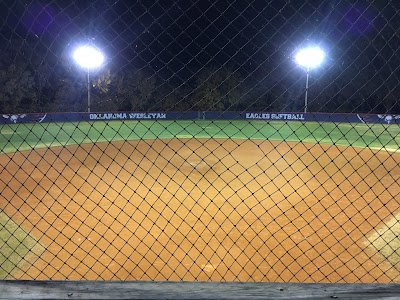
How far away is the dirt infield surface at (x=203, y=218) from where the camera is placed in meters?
6.86

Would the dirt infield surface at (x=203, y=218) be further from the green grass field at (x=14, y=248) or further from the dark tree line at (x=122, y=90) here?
the dark tree line at (x=122, y=90)

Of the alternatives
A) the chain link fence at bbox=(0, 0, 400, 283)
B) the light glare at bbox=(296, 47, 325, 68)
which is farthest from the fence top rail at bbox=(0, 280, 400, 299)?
the light glare at bbox=(296, 47, 325, 68)

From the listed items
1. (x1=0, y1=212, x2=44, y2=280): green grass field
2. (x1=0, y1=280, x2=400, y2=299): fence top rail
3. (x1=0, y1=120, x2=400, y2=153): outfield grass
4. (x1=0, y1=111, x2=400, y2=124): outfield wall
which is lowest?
(x1=0, y1=280, x2=400, y2=299): fence top rail

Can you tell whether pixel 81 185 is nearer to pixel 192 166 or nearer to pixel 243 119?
pixel 192 166

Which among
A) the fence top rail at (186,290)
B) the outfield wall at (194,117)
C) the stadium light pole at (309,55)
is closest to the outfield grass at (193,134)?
the outfield wall at (194,117)

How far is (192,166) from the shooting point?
14328 millimetres

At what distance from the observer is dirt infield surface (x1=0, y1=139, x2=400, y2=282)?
6.86 metres

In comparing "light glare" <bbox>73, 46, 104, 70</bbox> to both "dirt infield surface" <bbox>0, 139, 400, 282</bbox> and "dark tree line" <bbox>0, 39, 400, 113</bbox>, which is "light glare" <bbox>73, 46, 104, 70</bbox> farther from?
"dirt infield surface" <bbox>0, 139, 400, 282</bbox>

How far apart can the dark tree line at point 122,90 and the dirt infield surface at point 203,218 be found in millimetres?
15857

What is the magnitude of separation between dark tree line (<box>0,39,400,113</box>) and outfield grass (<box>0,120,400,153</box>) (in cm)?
390

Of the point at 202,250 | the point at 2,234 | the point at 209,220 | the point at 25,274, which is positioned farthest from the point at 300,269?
the point at 2,234

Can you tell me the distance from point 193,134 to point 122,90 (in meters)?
12.6

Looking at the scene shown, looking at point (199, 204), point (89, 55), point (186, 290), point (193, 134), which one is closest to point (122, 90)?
point (89, 55)

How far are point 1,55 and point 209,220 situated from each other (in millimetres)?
27129
